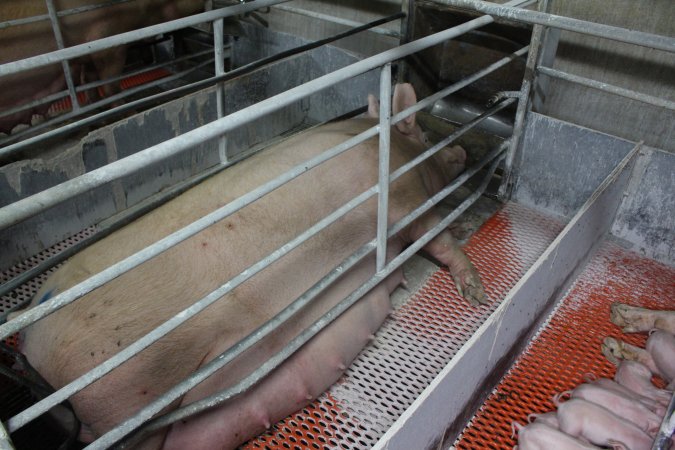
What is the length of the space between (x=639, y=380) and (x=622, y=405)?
21 cm

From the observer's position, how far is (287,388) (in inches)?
75.4

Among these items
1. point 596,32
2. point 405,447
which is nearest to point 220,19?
point 596,32

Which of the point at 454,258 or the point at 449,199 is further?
the point at 449,199

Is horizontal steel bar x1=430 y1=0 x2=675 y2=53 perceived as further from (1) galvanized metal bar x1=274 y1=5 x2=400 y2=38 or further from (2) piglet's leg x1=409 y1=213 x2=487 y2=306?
(1) galvanized metal bar x1=274 y1=5 x2=400 y2=38

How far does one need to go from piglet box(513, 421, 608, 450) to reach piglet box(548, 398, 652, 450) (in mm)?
48

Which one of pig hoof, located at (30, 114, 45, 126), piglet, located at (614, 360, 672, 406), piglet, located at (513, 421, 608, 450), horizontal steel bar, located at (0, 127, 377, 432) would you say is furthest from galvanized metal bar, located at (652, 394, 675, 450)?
pig hoof, located at (30, 114, 45, 126)

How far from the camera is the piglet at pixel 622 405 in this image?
1934 millimetres

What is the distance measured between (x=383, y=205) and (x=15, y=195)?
1753 millimetres

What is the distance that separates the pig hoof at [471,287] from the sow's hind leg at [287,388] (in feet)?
1.45

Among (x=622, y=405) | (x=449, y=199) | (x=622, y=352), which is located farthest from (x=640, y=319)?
(x=449, y=199)

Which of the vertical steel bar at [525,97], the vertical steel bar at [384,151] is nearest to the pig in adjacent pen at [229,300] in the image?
the vertical steel bar at [384,151]

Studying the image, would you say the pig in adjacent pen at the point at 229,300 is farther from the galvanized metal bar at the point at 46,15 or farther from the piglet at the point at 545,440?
the galvanized metal bar at the point at 46,15

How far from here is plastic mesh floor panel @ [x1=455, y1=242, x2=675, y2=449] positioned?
2.13 m

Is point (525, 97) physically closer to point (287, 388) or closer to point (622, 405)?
point (622, 405)
